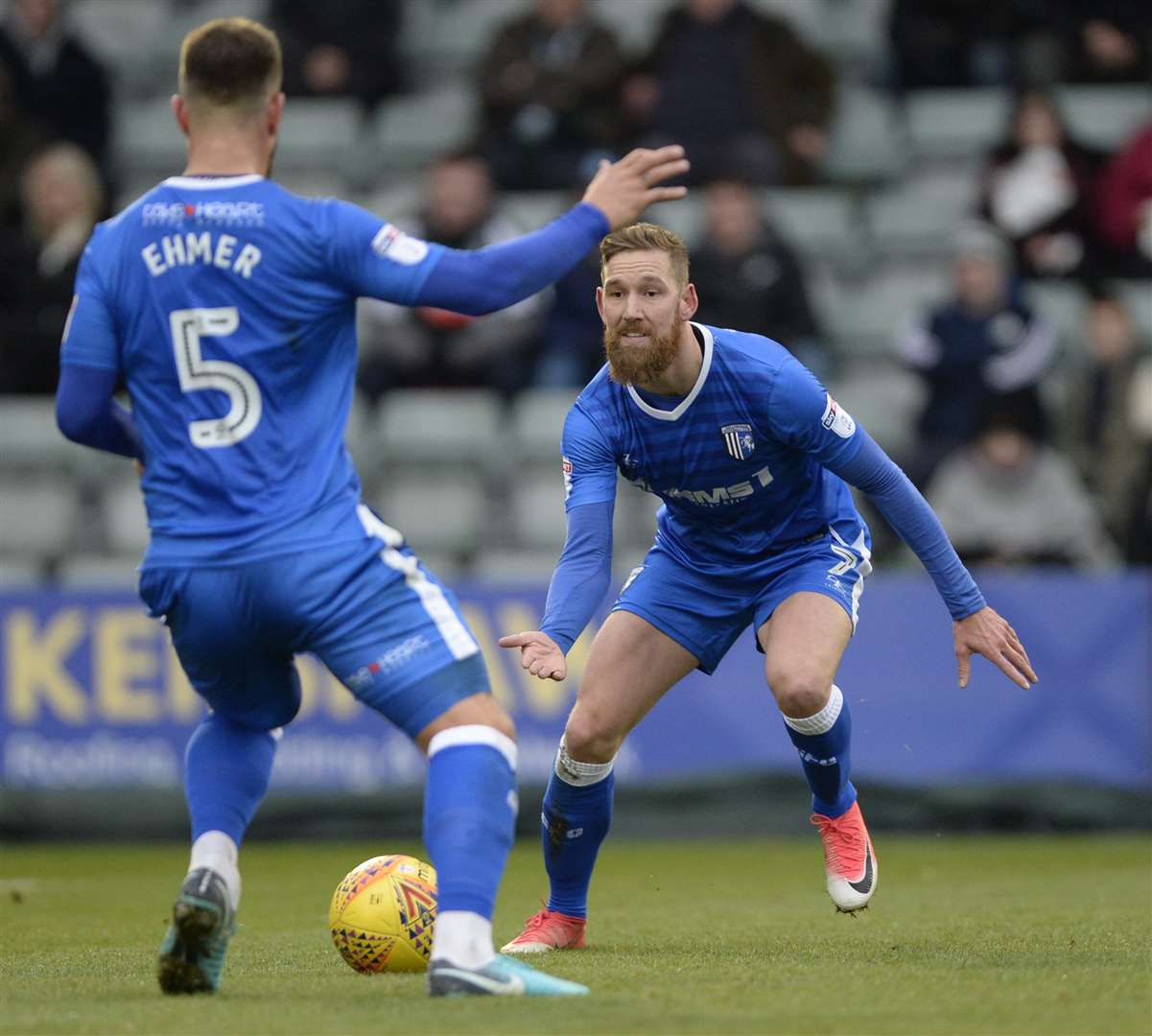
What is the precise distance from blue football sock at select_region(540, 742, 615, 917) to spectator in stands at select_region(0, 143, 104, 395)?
7.71 metres

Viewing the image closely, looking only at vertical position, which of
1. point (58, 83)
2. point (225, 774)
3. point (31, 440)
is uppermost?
point (58, 83)

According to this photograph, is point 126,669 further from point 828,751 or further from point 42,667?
point 828,751

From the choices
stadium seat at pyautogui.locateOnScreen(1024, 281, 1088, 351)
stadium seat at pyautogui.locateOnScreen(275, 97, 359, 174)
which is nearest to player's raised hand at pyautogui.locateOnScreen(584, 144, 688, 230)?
stadium seat at pyautogui.locateOnScreen(1024, 281, 1088, 351)

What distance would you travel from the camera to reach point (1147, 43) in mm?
15297

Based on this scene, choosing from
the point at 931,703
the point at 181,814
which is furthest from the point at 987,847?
the point at 181,814

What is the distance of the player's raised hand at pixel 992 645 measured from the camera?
6305 mm

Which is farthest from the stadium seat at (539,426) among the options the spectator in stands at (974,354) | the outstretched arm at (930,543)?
the outstretched arm at (930,543)

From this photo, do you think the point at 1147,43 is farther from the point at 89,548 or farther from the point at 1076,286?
the point at 89,548

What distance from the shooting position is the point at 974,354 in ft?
41.9

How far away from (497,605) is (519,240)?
672 cm

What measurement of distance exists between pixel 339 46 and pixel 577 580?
10.2m

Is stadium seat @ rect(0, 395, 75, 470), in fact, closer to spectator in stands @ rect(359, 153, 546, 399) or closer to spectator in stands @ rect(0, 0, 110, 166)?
spectator in stands @ rect(359, 153, 546, 399)

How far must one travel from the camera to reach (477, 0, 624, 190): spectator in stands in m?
14.4

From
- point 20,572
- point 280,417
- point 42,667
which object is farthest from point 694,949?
point 20,572
